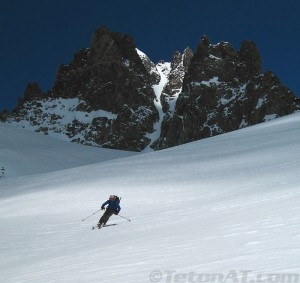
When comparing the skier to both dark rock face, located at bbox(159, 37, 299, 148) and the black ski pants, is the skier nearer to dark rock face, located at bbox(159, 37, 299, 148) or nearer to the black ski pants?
the black ski pants

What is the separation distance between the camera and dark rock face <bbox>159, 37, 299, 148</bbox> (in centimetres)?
15638

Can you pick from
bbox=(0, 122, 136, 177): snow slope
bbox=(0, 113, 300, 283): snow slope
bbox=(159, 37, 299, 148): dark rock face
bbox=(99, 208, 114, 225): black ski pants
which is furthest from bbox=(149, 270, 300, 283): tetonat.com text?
bbox=(159, 37, 299, 148): dark rock face

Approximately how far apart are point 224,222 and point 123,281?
13.0 feet

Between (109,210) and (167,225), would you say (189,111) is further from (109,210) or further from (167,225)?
(167,225)

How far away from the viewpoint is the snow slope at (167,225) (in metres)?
5.75

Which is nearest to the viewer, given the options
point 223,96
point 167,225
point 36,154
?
point 167,225

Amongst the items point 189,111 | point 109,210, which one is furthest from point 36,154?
point 189,111

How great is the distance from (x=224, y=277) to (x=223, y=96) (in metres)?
176

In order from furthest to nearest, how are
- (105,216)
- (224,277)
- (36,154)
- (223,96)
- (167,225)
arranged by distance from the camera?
(223,96) → (36,154) → (105,216) → (167,225) → (224,277)

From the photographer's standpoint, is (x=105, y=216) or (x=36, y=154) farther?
(x=36, y=154)

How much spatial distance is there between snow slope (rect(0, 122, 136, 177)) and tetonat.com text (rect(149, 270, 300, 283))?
2216 inches

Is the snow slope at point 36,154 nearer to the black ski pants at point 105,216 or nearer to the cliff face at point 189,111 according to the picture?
the black ski pants at point 105,216

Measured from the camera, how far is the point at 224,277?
4.59 m

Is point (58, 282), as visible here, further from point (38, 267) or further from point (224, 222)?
point (224, 222)
